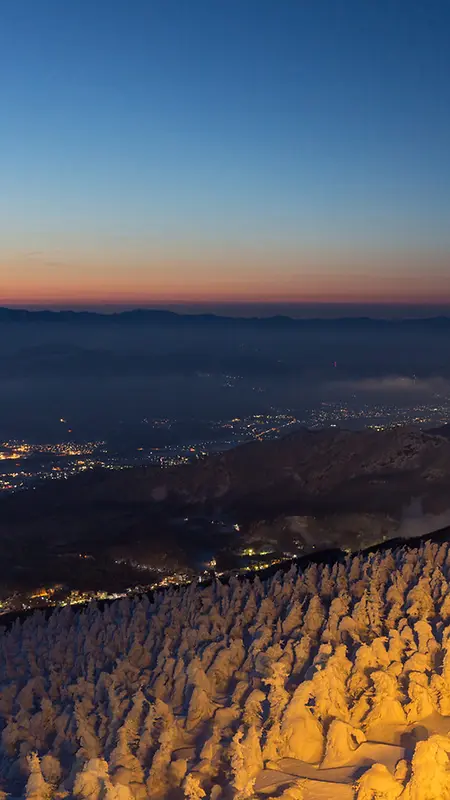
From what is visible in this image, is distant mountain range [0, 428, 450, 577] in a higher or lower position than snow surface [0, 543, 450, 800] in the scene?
lower

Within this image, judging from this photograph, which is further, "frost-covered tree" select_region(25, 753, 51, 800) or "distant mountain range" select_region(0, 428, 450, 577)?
"distant mountain range" select_region(0, 428, 450, 577)

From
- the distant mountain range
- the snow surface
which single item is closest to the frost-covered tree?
the snow surface

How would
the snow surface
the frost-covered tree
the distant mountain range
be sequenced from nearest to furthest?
the snow surface, the frost-covered tree, the distant mountain range

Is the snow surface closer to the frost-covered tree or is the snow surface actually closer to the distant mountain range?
the frost-covered tree

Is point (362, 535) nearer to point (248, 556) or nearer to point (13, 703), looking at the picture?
point (248, 556)

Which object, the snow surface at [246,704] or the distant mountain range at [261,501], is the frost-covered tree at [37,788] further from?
the distant mountain range at [261,501]

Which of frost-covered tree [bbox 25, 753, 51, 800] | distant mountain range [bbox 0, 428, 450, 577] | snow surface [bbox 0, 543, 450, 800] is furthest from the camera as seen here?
distant mountain range [bbox 0, 428, 450, 577]

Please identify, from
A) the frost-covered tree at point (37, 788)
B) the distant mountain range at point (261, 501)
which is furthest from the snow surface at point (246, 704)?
the distant mountain range at point (261, 501)

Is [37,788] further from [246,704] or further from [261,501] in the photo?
[261,501]
